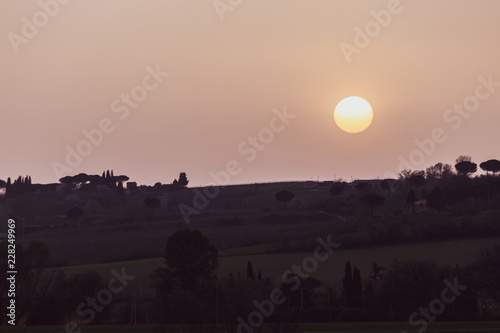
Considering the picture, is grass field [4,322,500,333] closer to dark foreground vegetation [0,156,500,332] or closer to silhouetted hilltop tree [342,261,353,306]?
dark foreground vegetation [0,156,500,332]

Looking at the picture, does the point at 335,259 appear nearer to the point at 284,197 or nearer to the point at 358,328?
the point at 358,328

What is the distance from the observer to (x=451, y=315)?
65.6 m

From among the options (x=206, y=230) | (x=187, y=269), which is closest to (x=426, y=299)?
(x=187, y=269)

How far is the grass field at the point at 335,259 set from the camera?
10219 cm

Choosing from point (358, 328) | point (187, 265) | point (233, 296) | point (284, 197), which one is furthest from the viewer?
point (284, 197)

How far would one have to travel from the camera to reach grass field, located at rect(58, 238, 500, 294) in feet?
335

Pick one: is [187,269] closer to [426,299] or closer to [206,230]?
[426,299]

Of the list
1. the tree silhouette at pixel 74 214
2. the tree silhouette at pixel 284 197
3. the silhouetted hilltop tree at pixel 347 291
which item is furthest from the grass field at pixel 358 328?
the tree silhouette at pixel 284 197

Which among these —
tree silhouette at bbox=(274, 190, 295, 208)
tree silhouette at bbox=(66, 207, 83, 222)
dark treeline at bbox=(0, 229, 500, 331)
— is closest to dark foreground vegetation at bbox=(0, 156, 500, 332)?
dark treeline at bbox=(0, 229, 500, 331)

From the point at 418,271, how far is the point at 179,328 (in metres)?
24.4

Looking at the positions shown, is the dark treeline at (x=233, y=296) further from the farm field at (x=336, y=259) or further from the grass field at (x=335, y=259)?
the farm field at (x=336, y=259)

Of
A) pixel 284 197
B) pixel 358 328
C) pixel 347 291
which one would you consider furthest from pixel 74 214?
pixel 358 328

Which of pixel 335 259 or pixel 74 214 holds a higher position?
pixel 74 214

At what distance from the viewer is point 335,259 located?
361ft
